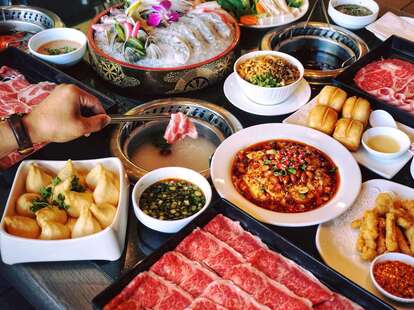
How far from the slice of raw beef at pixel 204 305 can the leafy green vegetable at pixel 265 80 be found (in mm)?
1529

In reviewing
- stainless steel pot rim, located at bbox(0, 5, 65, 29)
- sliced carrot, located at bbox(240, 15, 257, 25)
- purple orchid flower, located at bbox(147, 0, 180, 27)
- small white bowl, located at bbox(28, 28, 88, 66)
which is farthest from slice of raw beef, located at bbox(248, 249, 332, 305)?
stainless steel pot rim, located at bbox(0, 5, 65, 29)

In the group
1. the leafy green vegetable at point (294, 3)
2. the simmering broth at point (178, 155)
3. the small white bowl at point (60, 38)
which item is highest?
the leafy green vegetable at point (294, 3)

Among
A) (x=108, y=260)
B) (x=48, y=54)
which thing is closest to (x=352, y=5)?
(x=48, y=54)

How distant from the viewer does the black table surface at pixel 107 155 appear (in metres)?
1.92

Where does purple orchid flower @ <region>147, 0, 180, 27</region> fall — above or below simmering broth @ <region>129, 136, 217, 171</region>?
above

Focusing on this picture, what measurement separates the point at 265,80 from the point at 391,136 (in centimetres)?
84

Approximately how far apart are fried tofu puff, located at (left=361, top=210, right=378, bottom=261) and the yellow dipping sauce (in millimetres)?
607

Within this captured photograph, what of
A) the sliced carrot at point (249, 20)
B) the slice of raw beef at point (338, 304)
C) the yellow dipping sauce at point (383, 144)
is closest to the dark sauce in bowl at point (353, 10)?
the sliced carrot at point (249, 20)

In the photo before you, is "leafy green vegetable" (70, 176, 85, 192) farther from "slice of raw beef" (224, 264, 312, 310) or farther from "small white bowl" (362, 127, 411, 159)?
"small white bowl" (362, 127, 411, 159)

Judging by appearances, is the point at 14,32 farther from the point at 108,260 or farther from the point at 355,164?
the point at 355,164

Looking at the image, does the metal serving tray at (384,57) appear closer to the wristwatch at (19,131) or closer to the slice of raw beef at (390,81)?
the slice of raw beef at (390,81)

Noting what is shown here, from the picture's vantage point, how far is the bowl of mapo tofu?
1.81 meters

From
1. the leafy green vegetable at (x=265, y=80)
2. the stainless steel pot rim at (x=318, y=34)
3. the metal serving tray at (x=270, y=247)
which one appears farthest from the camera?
the stainless steel pot rim at (x=318, y=34)

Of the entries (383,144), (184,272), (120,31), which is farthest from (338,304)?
(120,31)
